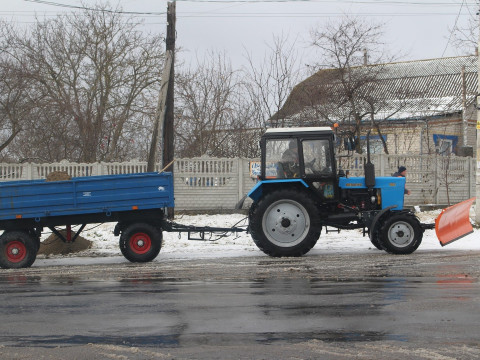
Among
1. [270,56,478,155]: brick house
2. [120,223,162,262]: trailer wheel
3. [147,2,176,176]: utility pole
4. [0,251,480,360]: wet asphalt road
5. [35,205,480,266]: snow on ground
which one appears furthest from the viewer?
[270,56,478,155]: brick house

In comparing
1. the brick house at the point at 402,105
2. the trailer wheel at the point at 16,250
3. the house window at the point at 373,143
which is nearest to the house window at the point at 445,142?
the brick house at the point at 402,105

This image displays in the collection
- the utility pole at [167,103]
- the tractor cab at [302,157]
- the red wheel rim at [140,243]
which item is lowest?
the red wheel rim at [140,243]

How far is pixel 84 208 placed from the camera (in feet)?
43.4

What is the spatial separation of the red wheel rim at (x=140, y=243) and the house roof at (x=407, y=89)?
554 inches

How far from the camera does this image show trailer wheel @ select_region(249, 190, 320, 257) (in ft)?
43.4

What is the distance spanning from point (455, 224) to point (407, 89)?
17.9 meters

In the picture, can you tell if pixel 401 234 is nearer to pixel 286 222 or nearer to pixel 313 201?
pixel 313 201

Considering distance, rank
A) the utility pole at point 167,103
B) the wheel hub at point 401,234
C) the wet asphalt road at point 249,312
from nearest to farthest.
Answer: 1. the wet asphalt road at point 249,312
2. the wheel hub at point 401,234
3. the utility pole at point 167,103

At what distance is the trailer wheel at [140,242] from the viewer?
523 inches

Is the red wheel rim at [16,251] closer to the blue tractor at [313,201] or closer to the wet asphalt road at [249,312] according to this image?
the wet asphalt road at [249,312]

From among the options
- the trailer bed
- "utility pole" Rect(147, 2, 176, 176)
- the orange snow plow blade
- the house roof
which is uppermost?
the house roof

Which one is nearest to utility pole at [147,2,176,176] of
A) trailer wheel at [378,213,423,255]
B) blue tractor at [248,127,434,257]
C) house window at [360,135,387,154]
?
blue tractor at [248,127,434,257]

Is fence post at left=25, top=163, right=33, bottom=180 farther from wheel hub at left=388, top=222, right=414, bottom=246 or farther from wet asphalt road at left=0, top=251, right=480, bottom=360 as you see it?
wheel hub at left=388, top=222, right=414, bottom=246

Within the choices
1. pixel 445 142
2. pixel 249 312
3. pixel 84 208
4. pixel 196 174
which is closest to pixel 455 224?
pixel 84 208
